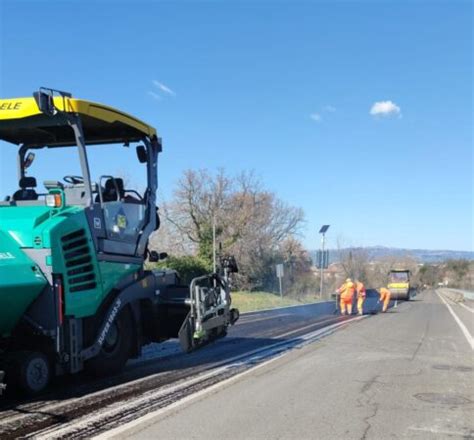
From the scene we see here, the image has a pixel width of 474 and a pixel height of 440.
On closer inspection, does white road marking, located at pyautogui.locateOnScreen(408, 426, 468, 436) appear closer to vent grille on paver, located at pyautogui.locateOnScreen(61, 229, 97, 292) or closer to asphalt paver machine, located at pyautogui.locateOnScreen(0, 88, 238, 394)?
asphalt paver machine, located at pyautogui.locateOnScreen(0, 88, 238, 394)

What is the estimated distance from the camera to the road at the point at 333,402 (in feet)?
17.2

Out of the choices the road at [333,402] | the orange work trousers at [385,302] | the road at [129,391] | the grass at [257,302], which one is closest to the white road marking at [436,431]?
the road at [333,402]

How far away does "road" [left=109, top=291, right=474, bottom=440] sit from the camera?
5.25 metres

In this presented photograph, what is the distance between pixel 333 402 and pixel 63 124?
443 cm

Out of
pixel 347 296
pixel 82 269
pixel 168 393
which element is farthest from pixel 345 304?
pixel 82 269

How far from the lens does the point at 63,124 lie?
6973mm

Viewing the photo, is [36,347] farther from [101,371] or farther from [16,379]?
[101,371]

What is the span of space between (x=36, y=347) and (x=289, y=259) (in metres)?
49.2

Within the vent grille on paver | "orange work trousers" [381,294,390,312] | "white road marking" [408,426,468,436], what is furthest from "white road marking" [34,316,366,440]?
"orange work trousers" [381,294,390,312]

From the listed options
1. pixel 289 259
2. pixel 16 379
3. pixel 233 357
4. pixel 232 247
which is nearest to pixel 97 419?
pixel 16 379

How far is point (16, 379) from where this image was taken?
591cm

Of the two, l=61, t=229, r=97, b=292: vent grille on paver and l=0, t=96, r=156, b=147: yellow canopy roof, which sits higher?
l=0, t=96, r=156, b=147: yellow canopy roof

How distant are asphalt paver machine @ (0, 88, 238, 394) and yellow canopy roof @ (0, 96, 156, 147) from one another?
1 centimetres

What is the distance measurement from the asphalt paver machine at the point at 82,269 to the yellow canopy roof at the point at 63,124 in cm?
1
